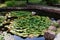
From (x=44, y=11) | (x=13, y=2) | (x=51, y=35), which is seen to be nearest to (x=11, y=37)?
(x=51, y=35)

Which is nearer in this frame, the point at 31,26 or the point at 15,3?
the point at 31,26

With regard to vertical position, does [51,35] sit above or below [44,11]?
above

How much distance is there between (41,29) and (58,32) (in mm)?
1406

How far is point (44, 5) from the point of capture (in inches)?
671

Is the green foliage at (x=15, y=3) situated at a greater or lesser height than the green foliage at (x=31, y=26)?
lesser

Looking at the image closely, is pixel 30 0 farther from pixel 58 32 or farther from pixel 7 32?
pixel 58 32

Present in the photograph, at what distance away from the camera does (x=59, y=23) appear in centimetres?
967

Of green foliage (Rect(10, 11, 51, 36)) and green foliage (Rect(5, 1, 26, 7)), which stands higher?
green foliage (Rect(10, 11, 51, 36))

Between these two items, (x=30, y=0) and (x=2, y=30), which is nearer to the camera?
(x=2, y=30)

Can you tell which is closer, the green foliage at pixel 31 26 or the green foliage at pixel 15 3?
the green foliage at pixel 31 26

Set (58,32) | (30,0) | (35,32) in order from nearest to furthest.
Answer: (58,32) < (35,32) < (30,0)

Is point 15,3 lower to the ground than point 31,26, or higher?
lower

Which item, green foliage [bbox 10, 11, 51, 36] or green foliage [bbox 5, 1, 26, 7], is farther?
green foliage [bbox 5, 1, 26, 7]

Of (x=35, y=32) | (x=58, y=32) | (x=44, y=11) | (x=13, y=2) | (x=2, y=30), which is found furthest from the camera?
(x=13, y=2)
